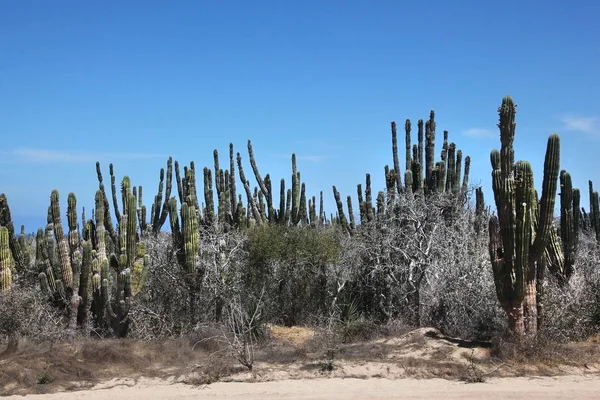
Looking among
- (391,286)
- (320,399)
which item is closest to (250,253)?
(391,286)

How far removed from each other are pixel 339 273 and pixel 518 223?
6579 mm

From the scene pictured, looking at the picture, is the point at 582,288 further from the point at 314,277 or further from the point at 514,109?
the point at 314,277

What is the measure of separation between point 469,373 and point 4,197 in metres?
12.1

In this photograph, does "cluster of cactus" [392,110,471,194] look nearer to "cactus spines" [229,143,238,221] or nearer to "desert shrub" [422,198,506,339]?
"desert shrub" [422,198,506,339]

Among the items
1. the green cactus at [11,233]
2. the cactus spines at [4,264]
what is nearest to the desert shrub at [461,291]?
the cactus spines at [4,264]

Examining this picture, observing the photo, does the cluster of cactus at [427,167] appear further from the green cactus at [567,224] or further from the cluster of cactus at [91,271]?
the cluster of cactus at [91,271]

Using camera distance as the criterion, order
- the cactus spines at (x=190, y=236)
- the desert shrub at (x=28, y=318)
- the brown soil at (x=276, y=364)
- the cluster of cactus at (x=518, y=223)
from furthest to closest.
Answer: the cactus spines at (x=190, y=236), the desert shrub at (x=28, y=318), the cluster of cactus at (x=518, y=223), the brown soil at (x=276, y=364)

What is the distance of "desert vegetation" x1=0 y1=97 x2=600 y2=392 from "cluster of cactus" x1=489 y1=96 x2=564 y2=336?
0.08 ft

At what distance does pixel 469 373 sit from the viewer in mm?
11586

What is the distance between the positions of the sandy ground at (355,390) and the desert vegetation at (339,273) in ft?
2.85

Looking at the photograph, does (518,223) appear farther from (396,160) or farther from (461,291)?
(396,160)

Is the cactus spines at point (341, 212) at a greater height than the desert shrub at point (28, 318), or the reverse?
the cactus spines at point (341, 212)

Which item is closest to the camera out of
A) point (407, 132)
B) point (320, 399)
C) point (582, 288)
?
point (320, 399)

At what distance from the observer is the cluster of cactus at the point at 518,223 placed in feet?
39.1
